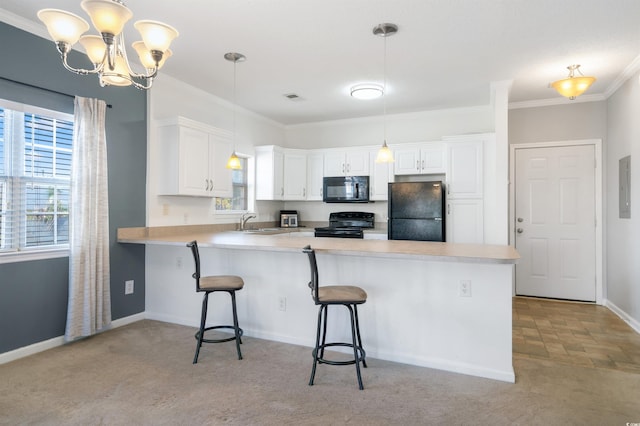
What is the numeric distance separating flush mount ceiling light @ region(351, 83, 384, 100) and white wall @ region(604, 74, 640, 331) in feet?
8.30

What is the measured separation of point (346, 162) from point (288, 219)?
1.34 metres

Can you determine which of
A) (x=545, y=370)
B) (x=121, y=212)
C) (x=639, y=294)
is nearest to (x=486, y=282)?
(x=545, y=370)

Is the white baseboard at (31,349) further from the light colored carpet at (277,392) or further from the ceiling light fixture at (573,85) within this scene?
the ceiling light fixture at (573,85)

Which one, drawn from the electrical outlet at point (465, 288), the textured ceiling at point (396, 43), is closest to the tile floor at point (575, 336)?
the electrical outlet at point (465, 288)

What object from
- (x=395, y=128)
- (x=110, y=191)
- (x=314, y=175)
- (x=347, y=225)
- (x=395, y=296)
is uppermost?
(x=395, y=128)

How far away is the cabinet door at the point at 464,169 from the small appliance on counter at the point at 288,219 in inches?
99.0

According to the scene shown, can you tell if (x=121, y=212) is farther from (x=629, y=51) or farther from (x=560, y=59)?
(x=629, y=51)

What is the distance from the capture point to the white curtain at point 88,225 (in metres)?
3.19

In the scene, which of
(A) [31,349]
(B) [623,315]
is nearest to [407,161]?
(B) [623,315]

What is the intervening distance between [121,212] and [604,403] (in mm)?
4059

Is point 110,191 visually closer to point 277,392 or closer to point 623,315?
point 277,392

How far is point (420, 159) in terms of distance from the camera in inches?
203

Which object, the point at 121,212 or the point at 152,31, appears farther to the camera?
the point at 121,212

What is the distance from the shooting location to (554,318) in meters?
4.14
